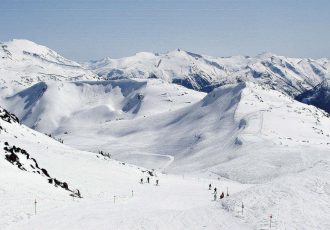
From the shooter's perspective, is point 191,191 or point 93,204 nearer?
point 93,204

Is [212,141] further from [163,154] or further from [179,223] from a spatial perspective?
[179,223]

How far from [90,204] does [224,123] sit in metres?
147

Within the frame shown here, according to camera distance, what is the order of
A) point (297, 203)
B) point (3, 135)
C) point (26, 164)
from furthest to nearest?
point (3, 135), point (26, 164), point (297, 203)

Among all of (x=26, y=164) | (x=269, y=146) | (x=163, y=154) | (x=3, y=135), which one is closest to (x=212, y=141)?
(x=163, y=154)

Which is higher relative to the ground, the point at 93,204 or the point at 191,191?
the point at 191,191

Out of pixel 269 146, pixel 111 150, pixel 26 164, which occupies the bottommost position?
pixel 26 164

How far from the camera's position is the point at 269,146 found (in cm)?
13212

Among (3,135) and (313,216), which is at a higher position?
(3,135)

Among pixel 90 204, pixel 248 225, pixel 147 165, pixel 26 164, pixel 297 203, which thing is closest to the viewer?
pixel 248 225

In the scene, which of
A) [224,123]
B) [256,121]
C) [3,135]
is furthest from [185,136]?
[3,135]

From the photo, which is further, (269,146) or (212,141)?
(212,141)

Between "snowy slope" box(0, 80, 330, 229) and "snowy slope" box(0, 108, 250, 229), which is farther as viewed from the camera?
"snowy slope" box(0, 80, 330, 229)

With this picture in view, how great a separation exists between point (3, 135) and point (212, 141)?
9255cm

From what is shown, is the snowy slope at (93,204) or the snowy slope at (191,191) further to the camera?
the snowy slope at (191,191)
